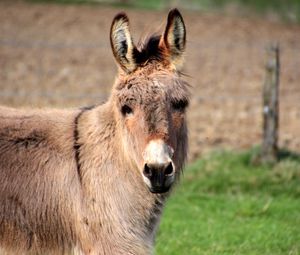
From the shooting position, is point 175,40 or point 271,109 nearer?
point 175,40

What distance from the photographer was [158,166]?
14.1 ft

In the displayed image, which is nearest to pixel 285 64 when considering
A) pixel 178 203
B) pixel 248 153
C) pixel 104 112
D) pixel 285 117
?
pixel 285 117

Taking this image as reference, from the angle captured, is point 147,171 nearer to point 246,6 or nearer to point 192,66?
point 192,66

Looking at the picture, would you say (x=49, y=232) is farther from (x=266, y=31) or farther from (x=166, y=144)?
(x=266, y=31)

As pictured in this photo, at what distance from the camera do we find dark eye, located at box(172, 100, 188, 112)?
15.6 ft

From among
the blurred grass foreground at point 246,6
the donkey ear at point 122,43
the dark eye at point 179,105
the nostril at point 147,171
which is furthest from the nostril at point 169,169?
the blurred grass foreground at point 246,6

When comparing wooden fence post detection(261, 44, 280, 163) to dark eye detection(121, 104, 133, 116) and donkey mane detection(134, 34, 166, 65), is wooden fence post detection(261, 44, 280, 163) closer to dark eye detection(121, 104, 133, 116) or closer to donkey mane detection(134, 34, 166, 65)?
donkey mane detection(134, 34, 166, 65)

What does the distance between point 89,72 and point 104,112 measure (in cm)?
1168

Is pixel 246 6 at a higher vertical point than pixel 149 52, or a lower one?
higher

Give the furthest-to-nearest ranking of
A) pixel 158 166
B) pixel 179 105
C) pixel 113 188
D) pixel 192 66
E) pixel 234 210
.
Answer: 1. pixel 192 66
2. pixel 234 210
3. pixel 113 188
4. pixel 179 105
5. pixel 158 166

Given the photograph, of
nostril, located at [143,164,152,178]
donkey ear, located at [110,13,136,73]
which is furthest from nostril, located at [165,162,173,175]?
donkey ear, located at [110,13,136,73]

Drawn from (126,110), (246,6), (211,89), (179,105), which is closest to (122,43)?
(126,110)

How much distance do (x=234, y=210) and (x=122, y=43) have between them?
402 centimetres

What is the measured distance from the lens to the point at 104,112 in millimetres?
5152
